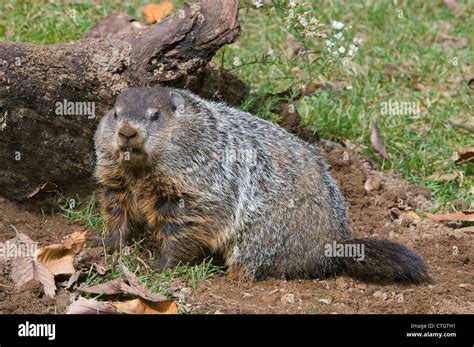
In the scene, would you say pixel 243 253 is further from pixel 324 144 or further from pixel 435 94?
pixel 435 94

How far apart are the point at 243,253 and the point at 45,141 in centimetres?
176

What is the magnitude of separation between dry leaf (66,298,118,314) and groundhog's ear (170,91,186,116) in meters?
1.54

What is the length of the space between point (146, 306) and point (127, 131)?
3.75ft

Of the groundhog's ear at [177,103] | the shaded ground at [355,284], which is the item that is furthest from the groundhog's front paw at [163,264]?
the groundhog's ear at [177,103]

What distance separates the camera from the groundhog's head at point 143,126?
5023 mm

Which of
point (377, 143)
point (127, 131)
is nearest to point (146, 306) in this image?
point (127, 131)

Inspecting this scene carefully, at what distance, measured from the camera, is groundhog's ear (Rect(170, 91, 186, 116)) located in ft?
17.5

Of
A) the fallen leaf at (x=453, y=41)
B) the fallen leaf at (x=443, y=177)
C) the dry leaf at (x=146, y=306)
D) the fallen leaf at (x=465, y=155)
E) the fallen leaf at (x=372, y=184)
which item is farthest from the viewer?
the fallen leaf at (x=453, y=41)

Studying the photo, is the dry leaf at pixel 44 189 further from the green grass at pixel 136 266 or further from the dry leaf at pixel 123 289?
the dry leaf at pixel 123 289

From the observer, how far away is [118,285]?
4672mm

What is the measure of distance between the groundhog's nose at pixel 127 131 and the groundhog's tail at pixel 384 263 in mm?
1824

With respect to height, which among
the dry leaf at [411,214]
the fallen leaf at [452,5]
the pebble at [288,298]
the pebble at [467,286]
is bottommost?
the pebble at [467,286]

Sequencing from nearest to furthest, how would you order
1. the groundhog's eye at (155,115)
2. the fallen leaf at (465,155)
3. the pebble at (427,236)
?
the groundhog's eye at (155,115)
the pebble at (427,236)
the fallen leaf at (465,155)
